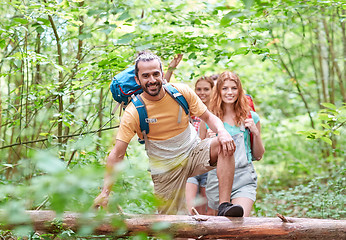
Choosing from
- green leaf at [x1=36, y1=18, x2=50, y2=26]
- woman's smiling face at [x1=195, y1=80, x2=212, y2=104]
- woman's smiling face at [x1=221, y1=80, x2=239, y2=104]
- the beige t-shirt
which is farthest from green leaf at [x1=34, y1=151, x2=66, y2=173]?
woman's smiling face at [x1=195, y1=80, x2=212, y2=104]

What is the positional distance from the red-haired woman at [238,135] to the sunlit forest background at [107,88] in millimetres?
500

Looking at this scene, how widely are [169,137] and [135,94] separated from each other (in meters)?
0.62

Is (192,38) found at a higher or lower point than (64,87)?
higher

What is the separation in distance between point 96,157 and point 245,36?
2554 mm

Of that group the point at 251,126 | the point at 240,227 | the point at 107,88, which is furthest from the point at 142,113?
the point at 107,88

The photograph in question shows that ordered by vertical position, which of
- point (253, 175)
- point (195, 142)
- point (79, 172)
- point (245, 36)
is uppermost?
point (245, 36)

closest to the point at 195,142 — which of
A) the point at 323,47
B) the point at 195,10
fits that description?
the point at 195,10

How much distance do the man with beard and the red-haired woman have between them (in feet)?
1.81

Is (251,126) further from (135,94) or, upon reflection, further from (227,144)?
(135,94)

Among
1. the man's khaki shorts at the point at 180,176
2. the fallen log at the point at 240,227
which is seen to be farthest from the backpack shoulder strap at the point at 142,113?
the fallen log at the point at 240,227

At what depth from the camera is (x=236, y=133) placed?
4.48 m

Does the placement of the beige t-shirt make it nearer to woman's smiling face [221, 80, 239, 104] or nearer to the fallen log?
woman's smiling face [221, 80, 239, 104]

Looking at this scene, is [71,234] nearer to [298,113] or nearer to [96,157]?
[96,157]

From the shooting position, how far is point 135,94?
4109 millimetres
